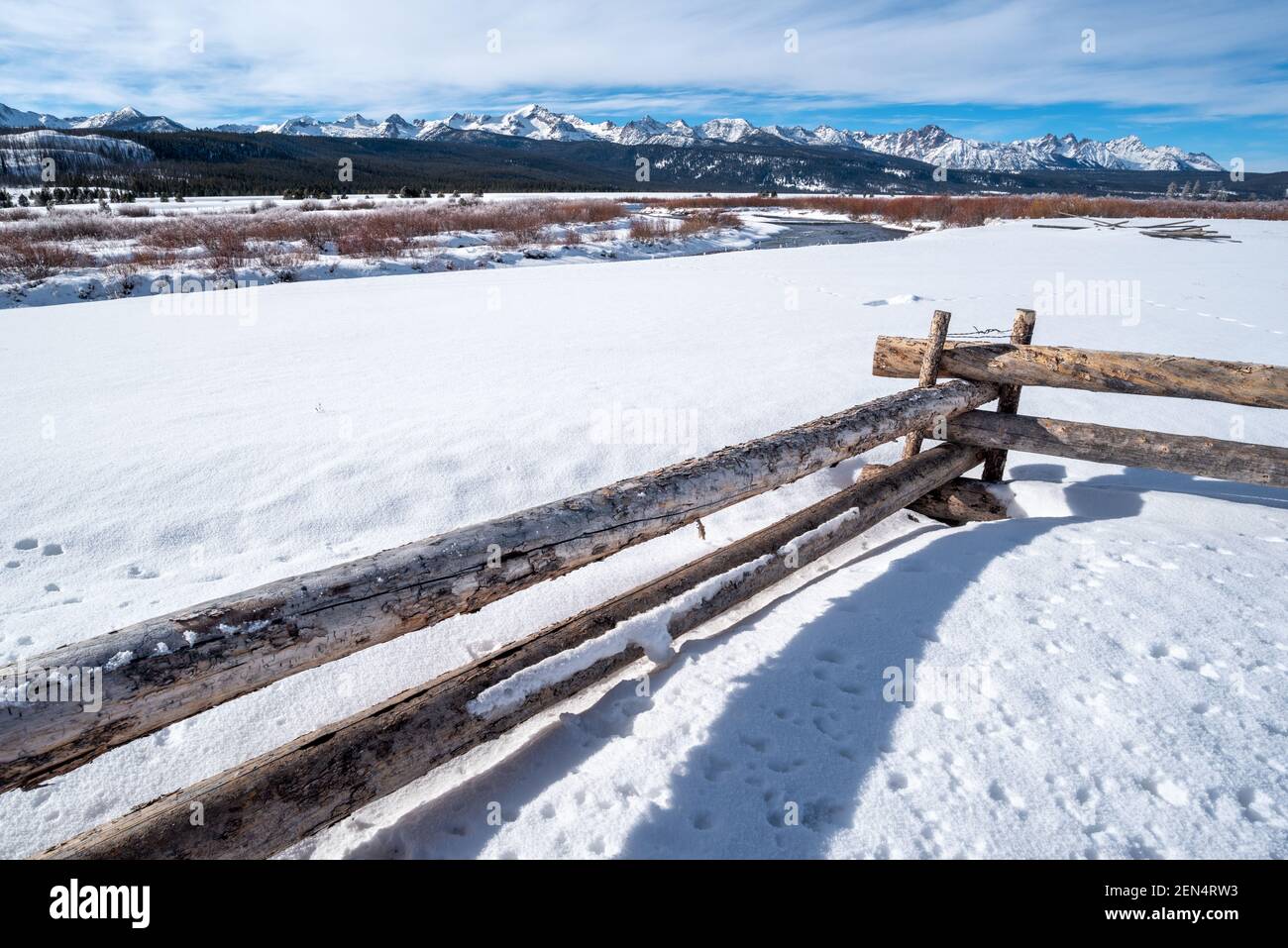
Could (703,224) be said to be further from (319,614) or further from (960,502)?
(319,614)

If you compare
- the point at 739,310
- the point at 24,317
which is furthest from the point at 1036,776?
the point at 24,317

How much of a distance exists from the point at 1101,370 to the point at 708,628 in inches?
131

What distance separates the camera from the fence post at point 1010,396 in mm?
4898

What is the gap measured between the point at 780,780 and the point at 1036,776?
0.89 metres

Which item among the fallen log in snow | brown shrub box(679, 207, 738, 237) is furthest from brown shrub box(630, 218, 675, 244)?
the fallen log in snow

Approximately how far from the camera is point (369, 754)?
2.16 meters

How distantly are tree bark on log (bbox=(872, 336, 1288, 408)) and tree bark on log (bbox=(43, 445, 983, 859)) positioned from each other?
2.72m

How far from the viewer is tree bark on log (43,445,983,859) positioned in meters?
1.85

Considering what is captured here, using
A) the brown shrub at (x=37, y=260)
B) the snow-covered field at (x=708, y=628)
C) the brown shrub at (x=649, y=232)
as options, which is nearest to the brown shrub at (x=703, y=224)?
the brown shrub at (x=649, y=232)

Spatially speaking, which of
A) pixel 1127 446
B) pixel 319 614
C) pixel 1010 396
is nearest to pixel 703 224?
pixel 1010 396

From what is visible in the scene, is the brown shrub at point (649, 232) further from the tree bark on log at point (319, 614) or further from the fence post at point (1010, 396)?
the tree bark on log at point (319, 614)

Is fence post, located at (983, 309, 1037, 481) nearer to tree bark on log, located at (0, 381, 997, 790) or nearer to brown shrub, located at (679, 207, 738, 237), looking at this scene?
tree bark on log, located at (0, 381, 997, 790)

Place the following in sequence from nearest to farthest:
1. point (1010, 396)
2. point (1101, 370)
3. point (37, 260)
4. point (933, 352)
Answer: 1. point (1101, 370)
2. point (933, 352)
3. point (1010, 396)
4. point (37, 260)
